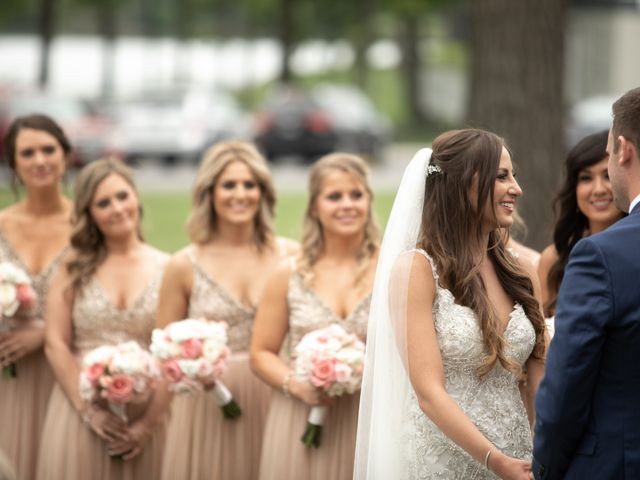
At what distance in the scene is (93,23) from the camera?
56.5 m

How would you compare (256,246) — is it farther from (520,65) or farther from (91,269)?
(520,65)

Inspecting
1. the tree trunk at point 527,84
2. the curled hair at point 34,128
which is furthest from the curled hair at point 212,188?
the tree trunk at point 527,84

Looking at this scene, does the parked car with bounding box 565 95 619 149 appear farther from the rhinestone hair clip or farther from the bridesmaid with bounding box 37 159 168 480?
the rhinestone hair clip

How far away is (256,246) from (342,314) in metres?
0.98

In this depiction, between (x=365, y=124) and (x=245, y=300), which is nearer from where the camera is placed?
(x=245, y=300)

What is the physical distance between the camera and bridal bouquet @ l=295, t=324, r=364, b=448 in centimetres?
545

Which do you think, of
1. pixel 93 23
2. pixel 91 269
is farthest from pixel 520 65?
pixel 93 23

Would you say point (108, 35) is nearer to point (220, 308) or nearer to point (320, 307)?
point (220, 308)

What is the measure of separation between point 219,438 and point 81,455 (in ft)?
2.60

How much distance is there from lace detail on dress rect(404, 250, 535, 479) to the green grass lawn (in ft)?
38.4

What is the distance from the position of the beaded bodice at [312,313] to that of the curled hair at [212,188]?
0.80 meters

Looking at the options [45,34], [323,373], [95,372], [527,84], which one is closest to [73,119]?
[45,34]

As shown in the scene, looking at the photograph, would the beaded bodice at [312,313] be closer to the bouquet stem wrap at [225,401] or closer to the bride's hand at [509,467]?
the bouquet stem wrap at [225,401]

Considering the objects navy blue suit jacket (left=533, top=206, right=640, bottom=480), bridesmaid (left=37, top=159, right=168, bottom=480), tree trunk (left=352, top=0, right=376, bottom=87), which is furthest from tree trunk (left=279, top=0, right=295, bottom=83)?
navy blue suit jacket (left=533, top=206, right=640, bottom=480)
